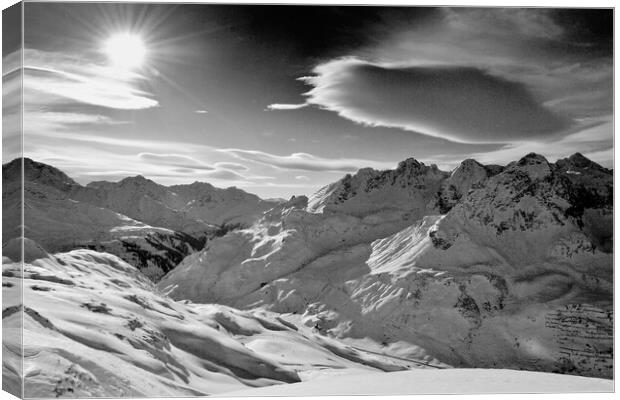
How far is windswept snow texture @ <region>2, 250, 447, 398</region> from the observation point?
12.5 metres

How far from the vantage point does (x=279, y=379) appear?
17.7 metres

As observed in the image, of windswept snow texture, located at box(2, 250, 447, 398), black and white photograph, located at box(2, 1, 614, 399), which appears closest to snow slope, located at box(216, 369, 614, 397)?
black and white photograph, located at box(2, 1, 614, 399)

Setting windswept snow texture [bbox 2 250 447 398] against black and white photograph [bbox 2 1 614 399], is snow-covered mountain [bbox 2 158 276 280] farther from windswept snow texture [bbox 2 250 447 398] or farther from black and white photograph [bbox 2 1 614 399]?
windswept snow texture [bbox 2 250 447 398]

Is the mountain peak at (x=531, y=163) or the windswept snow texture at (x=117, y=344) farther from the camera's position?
the mountain peak at (x=531, y=163)

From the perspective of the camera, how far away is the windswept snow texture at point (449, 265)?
62.2ft

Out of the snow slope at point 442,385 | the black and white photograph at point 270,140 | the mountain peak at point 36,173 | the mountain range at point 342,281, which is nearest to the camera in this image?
the mountain peak at point 36,173

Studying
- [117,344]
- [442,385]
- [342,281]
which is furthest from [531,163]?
[342,281]

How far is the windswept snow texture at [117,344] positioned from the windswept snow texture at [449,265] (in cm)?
488

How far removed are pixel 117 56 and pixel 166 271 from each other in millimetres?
41546

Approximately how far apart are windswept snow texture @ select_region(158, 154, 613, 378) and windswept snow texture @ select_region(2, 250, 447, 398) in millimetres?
4882

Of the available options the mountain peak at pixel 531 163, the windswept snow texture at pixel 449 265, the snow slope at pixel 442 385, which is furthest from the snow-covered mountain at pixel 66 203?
the mountain peak at pixel 531 163

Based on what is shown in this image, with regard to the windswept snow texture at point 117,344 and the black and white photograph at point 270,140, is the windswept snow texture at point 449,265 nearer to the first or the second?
the black and white photograph at point 270,140

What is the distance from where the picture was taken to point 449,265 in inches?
1403

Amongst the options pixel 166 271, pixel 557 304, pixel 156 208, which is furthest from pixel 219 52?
pixel 166 271
